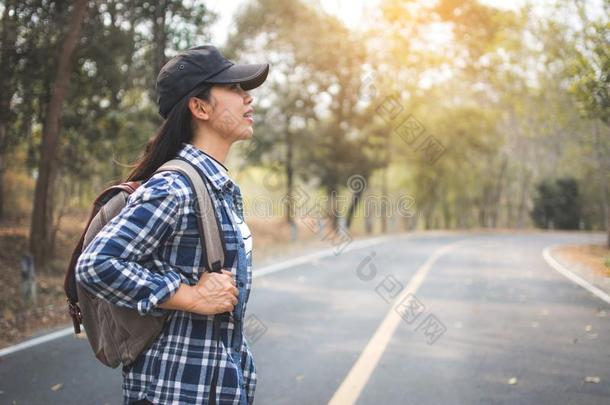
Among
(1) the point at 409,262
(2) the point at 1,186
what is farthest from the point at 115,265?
(2) the point at 1,186

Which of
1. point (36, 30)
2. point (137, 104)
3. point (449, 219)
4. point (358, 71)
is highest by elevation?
point (358, 71)

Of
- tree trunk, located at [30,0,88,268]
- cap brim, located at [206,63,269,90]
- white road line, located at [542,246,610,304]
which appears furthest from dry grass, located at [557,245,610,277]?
tree trunk, located at [30,0,88,268]

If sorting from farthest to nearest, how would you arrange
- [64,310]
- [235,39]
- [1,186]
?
[235,39] → [1,186] → [64,310]

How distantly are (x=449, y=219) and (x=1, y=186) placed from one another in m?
50.2

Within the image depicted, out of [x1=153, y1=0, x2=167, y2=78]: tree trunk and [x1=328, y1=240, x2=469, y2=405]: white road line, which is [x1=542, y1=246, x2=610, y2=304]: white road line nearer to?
[x1=328, y1=240, x2=469, y2=405]: white road line

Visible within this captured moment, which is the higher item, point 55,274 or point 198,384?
point 198,384

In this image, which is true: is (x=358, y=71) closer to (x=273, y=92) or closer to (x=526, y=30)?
(x=273, y=92)

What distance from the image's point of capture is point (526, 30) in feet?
83.0

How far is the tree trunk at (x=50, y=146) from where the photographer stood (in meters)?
11.4

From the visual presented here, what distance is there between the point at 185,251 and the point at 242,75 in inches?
27.1

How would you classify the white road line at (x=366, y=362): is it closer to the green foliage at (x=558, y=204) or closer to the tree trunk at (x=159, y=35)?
the tree trunk at (x=159, y=35)

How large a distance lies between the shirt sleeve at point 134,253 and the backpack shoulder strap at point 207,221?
3.2 inches

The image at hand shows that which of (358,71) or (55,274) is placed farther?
(358,71)

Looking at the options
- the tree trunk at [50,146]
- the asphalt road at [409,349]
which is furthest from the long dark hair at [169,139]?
the tree trunk at [50,146]
